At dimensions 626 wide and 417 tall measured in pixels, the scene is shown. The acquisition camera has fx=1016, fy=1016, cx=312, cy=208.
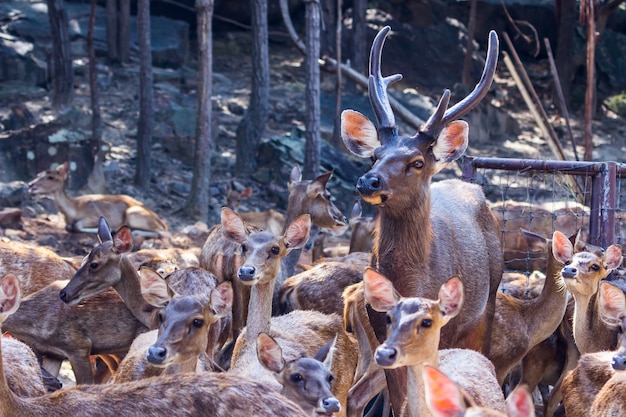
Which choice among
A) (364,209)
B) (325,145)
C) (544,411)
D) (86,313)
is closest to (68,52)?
(325,145)

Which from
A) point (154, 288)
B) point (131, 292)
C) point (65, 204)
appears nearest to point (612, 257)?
point (154, 288)

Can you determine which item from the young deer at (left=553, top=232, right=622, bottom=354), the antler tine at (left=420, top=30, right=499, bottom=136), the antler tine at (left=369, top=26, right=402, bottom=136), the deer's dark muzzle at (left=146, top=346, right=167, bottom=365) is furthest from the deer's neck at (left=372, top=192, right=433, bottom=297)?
the young deer at (left=553, top=232, right=622, bottom=354)

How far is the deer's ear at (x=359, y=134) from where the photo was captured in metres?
6.70

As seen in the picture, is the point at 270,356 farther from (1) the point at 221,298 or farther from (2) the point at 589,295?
(2) the point at 589,295

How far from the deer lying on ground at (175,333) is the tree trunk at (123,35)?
17321 millimetres

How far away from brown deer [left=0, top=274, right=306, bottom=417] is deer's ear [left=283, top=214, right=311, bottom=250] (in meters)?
2.98

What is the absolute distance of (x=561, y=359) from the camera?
28.9 feet

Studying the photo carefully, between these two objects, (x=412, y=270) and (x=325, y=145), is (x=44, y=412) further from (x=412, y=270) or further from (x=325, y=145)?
(x=325, y=145)

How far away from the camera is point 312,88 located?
52.9ft

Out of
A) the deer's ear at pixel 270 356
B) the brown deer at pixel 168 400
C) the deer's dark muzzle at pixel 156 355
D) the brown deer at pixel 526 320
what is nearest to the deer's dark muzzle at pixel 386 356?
the brown deer at pixel 168 400

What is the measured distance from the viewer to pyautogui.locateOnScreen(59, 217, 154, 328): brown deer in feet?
26.1

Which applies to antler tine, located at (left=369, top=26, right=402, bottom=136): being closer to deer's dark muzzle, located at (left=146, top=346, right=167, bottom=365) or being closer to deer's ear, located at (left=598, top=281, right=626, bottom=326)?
deer's ear, located at (left=598, top=281, right=626, bottom=326)

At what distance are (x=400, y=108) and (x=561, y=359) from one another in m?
8.54

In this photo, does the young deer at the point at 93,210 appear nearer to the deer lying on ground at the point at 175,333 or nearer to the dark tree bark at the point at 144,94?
the dark tree bark at the point at 144,94
